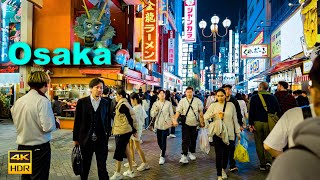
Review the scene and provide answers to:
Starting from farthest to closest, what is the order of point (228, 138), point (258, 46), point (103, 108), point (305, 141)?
point (258, 46), point (228, 138), point (103, 108), point (305, 141)

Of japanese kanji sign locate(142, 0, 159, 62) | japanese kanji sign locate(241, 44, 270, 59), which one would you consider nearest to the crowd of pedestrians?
japanese kanji sign locate(142, 0, 159, 62)

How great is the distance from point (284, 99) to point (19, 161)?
6.18 meters

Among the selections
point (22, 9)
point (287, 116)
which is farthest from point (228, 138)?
point (22, 9)

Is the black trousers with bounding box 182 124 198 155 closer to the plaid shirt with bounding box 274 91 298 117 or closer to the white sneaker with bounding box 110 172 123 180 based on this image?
the white sneaker with bounding box 110 172 123 180

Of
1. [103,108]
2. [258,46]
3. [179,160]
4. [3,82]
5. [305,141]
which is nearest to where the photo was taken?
[305,141]

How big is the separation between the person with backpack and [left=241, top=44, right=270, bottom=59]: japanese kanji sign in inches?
901

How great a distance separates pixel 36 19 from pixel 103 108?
14.3m

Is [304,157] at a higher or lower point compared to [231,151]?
higher

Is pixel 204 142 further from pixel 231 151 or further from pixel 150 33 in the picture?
pixel 150 33

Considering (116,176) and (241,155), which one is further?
(241,155)

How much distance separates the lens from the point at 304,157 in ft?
4.32

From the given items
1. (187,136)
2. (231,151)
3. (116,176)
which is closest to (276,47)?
(187,136)

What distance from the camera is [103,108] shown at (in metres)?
5.55

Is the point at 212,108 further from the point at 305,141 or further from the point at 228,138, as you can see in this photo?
the point at 305,141
